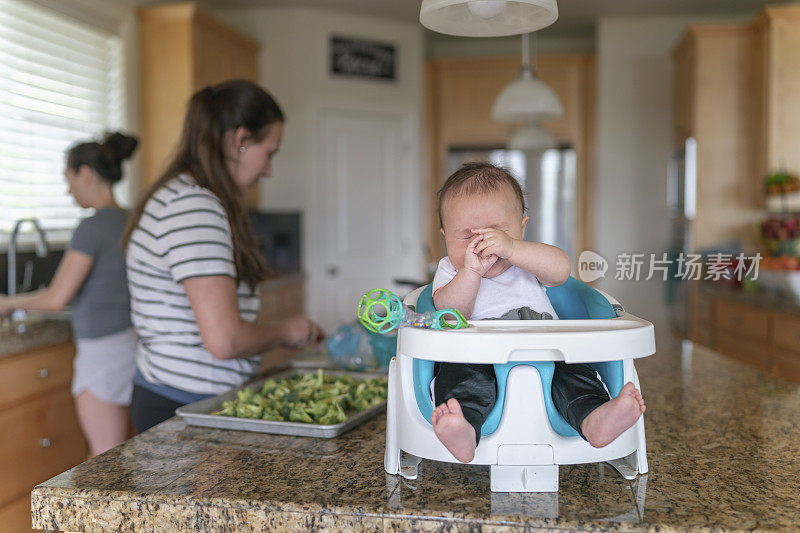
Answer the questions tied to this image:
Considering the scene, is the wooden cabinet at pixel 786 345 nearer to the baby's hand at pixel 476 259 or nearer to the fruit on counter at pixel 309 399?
the fruit on counter at pixel 309 399

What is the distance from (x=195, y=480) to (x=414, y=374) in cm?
33

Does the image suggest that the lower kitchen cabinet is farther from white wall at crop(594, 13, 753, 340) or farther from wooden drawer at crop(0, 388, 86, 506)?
wooden drawer at crop(0, 388, 86, 506)

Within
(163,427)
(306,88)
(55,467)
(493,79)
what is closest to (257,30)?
(306,88)

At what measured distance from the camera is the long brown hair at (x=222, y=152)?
146 centimetres

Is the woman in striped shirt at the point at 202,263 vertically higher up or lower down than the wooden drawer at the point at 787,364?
higher up

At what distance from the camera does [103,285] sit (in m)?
2.35

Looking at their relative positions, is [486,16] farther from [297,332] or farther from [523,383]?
[297,332]

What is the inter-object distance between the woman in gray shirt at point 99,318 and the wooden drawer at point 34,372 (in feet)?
0.54

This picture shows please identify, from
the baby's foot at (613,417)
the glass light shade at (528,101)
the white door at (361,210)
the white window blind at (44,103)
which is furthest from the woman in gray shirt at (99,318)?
the white door at (361,210)

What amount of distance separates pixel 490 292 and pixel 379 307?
0.16 m

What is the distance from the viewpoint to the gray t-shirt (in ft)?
7.52

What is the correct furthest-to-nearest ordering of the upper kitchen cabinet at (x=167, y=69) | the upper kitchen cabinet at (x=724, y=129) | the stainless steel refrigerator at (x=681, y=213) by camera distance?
the stainless steel refrigerator at (x=681, y=213) < the upper kitchen cabinet at (x=724, y=129) < the upper kitchen cabinet at (x=167, y=69)

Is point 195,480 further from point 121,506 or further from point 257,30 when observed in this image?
point 257,30

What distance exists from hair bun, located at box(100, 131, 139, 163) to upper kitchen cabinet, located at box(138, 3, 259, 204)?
54.8 inches
